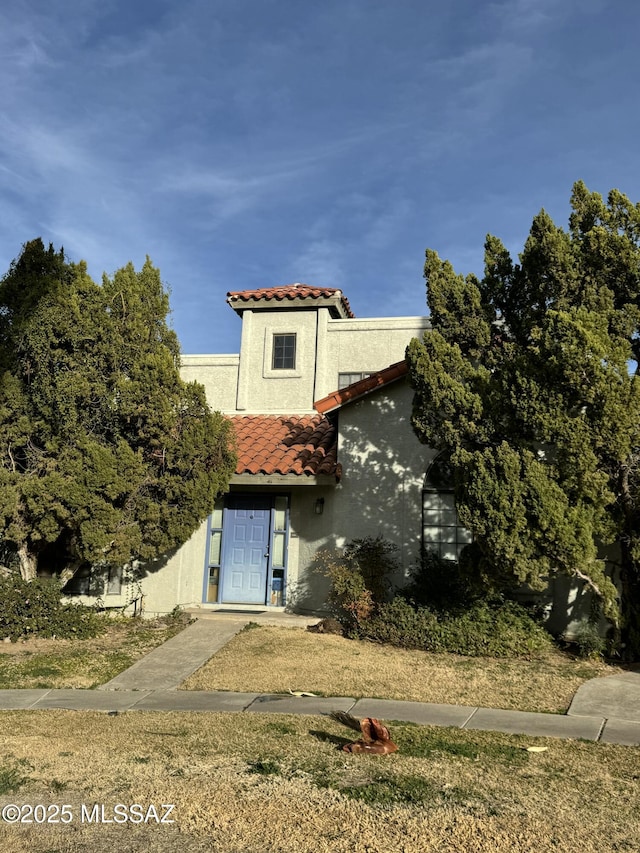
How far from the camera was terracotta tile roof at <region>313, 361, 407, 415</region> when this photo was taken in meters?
12.4

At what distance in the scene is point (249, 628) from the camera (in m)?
11.5

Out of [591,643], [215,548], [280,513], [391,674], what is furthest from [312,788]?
[215,548]

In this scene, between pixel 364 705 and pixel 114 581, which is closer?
pixel 364 705

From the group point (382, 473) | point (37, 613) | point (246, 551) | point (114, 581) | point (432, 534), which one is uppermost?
point (382, 473)

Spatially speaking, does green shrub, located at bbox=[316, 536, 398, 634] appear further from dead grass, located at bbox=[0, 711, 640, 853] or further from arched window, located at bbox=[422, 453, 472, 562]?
dead grass, located at bbox=[0, 711, 640, 853]

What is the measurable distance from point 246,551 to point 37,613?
3.96 meters

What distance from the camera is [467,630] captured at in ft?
33.1

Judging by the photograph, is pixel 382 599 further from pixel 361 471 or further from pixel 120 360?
pixel 120 360

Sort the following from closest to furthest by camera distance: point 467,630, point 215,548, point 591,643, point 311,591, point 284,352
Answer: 1. point 591,643
2. point 467,630
3. point 311,591
4. point 215,548
5. point 284,352

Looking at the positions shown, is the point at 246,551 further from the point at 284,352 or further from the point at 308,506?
the point at 284,352

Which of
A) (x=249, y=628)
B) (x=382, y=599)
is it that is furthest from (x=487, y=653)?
(x=249, y=628)

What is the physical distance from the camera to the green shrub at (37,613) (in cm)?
1075

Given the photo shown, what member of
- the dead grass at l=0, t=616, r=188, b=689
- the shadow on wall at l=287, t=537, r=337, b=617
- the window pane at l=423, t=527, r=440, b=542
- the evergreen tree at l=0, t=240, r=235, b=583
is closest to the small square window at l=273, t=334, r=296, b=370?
the evergreen tree at l=0, t=240, r=235, b=583

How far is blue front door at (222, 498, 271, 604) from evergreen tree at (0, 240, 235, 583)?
6.08 feet
